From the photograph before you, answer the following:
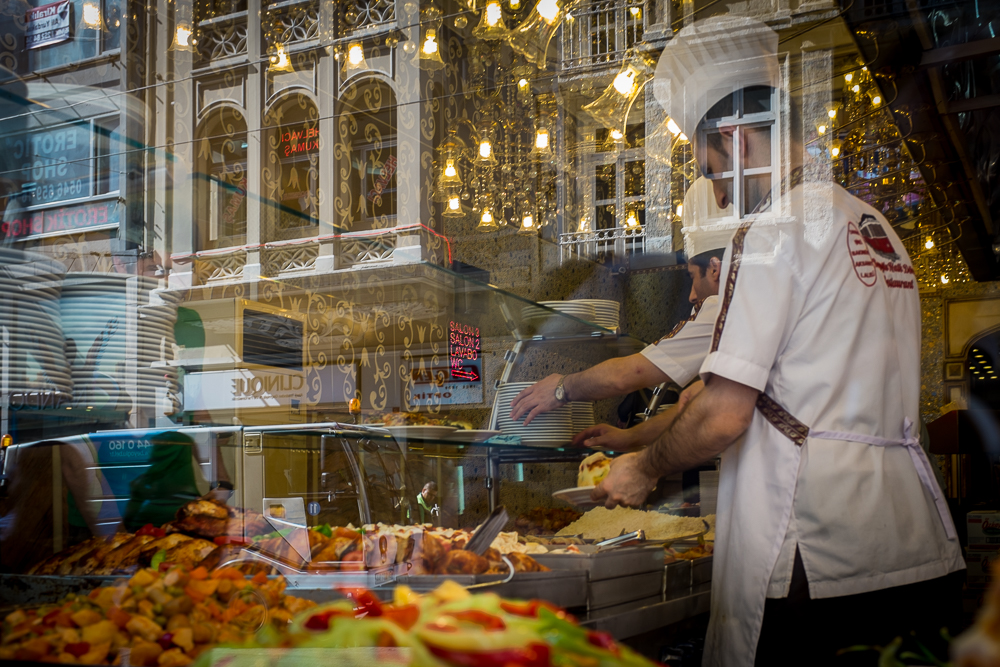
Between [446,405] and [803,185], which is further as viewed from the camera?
[446,405]

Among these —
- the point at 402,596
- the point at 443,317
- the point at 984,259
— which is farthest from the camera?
the point at 443,317

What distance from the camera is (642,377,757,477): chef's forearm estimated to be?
4.04 feet

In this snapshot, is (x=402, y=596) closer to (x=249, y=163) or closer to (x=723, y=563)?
(x=723, y=563)

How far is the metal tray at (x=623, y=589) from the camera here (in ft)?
3.64

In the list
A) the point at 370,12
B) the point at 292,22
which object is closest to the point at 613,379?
the point at 370,12

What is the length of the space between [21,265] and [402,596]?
5.70ft

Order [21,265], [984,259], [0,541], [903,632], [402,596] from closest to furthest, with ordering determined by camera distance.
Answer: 1. [402,596]
2. [903,632]
3. [0,541]
4. [21,265]
5. [984,259]

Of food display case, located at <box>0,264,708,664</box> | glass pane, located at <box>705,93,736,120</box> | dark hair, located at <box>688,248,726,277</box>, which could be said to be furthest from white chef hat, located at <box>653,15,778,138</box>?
food display case, located at <box>0,264,708,664</box>

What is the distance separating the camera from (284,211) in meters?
2.63

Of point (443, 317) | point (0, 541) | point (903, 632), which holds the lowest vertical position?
point (903, 632)

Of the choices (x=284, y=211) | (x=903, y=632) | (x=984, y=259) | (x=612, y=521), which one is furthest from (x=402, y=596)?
(x=984, y=259)

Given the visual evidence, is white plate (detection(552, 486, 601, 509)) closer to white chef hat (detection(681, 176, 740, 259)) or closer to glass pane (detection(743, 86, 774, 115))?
white chef hat (detection(681, 176, 740, 259))

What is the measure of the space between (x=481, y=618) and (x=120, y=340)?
6.16ft

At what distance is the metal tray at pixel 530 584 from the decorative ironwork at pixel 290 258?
69.2 inches
